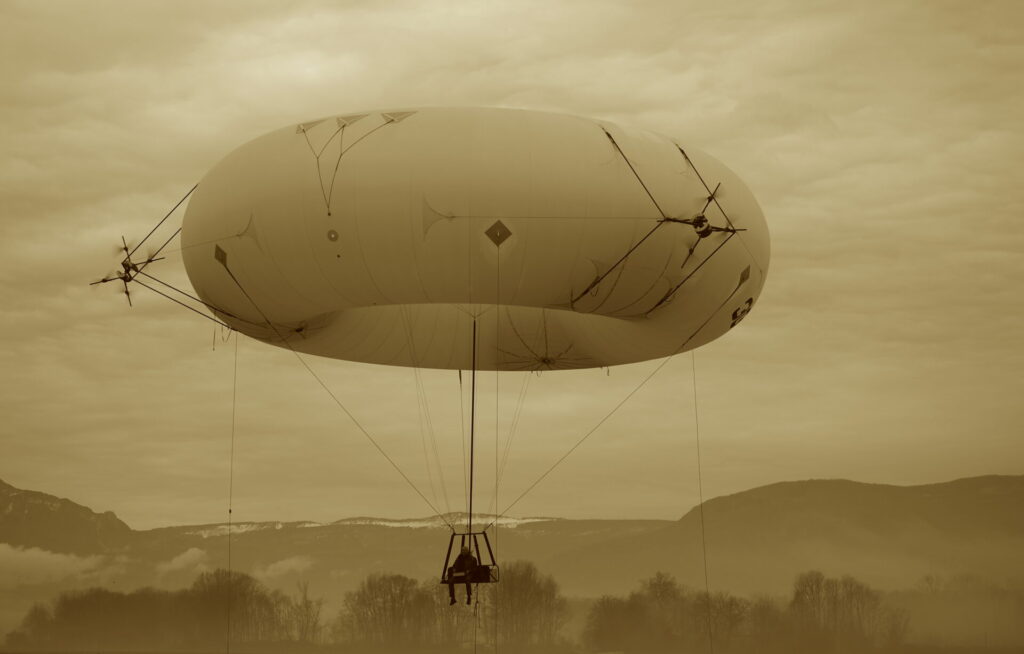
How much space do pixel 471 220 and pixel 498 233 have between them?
0.65 metres

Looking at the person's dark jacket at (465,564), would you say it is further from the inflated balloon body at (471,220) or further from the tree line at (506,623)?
the tree line at (506,623)

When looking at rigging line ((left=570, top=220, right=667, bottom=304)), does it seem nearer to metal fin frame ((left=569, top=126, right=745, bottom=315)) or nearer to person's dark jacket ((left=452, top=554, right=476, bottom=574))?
metal fin frame ((left=569, top=126, right=745, bottom=315))

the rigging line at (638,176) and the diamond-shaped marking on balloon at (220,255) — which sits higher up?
the rigging line at (638,176)

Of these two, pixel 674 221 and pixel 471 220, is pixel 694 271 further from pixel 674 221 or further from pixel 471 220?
pixel 471 220

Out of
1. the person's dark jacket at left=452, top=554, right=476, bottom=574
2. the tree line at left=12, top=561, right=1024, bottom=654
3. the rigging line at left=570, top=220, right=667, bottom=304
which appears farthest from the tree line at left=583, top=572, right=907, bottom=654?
the rigging line at left=570, top=220, right=667, bottom=304

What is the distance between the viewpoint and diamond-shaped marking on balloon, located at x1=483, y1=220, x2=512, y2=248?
1142 inches

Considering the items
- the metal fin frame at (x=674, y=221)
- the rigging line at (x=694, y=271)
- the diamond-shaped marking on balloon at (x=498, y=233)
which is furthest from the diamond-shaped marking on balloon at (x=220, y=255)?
the rigging line at (x=694, y=271)

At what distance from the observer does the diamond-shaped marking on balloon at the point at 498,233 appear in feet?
95.2

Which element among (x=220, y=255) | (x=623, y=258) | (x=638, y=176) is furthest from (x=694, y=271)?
(x=220, y=255)

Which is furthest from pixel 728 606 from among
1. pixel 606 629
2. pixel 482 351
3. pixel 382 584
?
pixel 482 351

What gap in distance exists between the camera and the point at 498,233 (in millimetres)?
29094

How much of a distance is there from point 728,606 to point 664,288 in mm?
162752

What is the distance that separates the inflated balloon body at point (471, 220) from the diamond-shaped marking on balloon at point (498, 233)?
3 centimetres

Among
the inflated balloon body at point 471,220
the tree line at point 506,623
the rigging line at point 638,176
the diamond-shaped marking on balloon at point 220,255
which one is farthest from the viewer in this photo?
the tree line at point 506,623
